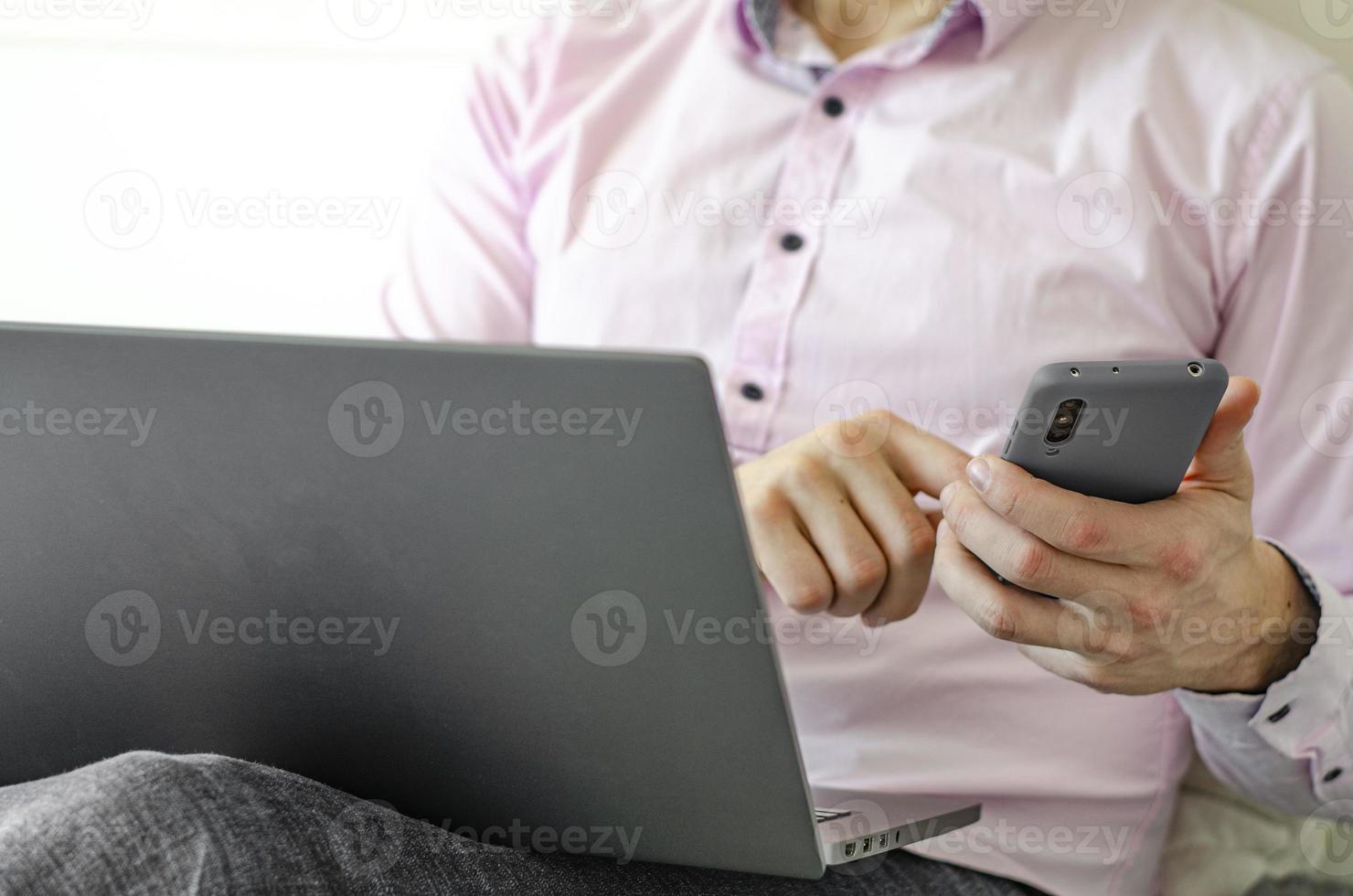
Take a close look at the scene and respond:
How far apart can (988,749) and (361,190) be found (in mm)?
934

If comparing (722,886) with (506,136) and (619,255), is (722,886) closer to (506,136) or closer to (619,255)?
(619,255)

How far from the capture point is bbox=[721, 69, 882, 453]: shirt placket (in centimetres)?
94

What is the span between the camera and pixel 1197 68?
0.91 metres
